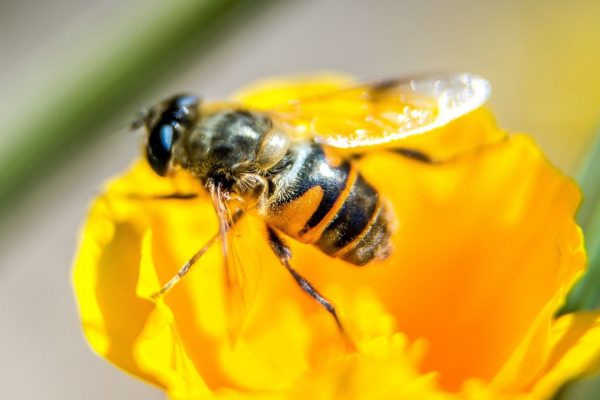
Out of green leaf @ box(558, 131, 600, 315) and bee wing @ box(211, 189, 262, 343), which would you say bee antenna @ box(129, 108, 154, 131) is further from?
green leaf @ box(558, 131, 600, 315)

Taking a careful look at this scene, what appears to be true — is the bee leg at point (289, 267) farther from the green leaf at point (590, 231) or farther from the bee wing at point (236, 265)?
the green leaf at point (590, 231)

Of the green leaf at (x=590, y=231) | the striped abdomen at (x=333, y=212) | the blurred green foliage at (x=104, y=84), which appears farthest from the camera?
the striped abdomen at (x=333, y=212)

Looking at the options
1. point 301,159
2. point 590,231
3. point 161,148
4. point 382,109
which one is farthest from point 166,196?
point 590,231

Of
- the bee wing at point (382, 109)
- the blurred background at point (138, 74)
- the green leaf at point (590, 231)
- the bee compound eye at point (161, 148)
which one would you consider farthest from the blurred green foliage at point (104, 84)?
the green leaf at point (590, 231)

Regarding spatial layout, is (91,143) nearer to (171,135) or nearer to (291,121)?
(171,135)

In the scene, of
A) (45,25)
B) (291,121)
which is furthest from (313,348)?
(45,25)

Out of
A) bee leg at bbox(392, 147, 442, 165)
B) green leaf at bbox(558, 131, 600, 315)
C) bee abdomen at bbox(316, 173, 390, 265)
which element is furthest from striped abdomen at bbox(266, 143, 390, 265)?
green leaf at bbox(558, 131, 600, 315)

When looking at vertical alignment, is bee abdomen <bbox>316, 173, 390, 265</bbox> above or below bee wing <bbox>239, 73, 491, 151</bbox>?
below
